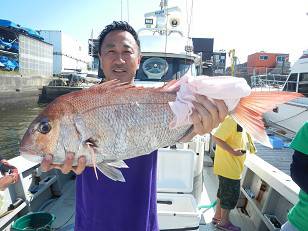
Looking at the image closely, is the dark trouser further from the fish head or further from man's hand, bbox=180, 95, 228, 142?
the fish head

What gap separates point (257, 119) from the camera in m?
1.69

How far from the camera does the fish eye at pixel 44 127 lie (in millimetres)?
1705

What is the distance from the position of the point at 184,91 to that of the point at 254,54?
48.3 meters

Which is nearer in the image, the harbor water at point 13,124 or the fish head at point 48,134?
the fish head at point 48,134

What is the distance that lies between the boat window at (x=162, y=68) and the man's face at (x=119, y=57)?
219 inches

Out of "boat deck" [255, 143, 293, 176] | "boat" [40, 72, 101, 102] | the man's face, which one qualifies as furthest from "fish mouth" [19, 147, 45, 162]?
"boat" [40, 72, 101, 102]

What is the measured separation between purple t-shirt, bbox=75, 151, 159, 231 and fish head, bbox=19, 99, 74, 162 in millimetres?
397

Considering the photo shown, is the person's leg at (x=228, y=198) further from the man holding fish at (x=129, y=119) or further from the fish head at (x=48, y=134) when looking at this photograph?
the fish head at (x=48, y=134)

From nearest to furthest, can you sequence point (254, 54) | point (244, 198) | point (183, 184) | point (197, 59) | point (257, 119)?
point (257, 119) < point (183, 184) < point (244, 198) < point (197, 59) < point (254, 54)

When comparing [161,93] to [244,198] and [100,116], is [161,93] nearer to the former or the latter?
[100,116]

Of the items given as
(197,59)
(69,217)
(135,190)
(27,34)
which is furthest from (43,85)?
(135,190)

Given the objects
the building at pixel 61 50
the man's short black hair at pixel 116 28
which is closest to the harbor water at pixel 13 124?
the man's short black hair at pixel 116 28

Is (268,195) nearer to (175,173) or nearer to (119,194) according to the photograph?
(175,173)

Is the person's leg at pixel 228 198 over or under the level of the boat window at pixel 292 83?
under
